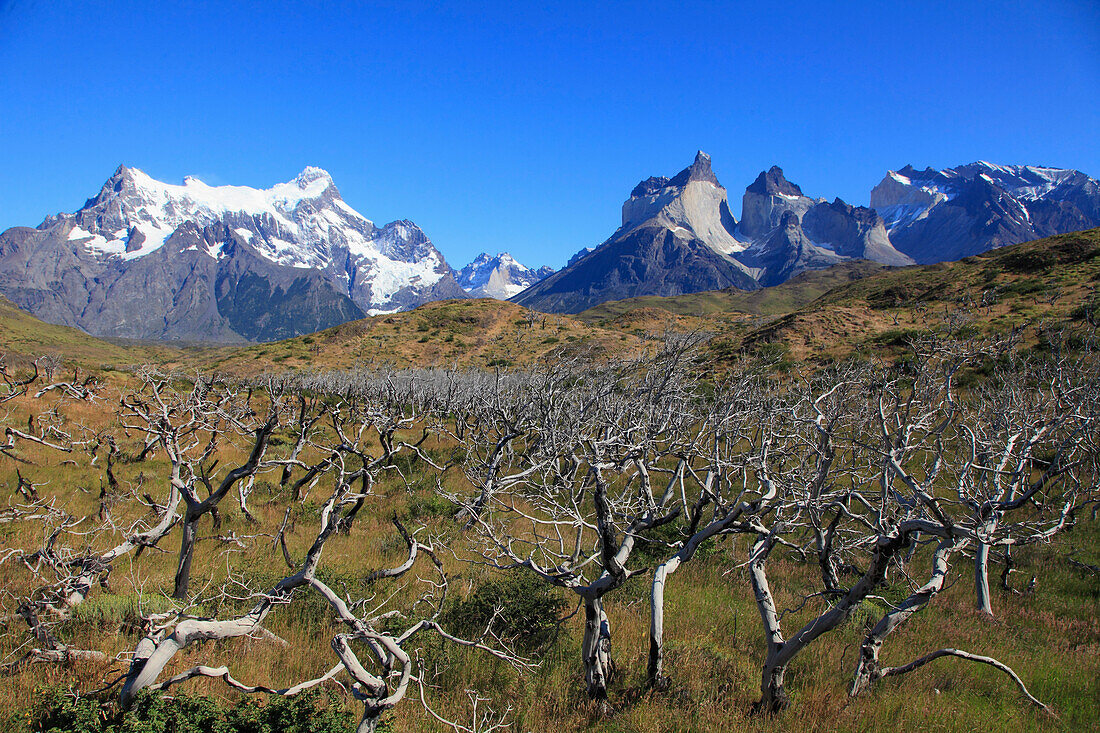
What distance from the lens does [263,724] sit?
353 cm

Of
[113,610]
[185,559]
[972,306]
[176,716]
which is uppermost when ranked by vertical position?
[972,306]

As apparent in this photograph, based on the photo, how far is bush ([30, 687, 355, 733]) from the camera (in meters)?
3.20

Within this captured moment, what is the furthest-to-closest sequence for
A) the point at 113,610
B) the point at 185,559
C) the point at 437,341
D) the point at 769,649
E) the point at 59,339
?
the point at 59,339 → the point at 437,341 → the point at 113,610 → the point at 185,559 → the point at 769,649

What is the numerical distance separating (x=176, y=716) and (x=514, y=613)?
3.60 meters

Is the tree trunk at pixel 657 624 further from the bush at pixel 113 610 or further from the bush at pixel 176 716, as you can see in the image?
the bush at pixel 113 610

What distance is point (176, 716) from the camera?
3.32m

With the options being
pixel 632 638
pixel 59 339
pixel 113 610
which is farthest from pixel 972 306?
pixel 59 339

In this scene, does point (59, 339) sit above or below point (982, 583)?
above

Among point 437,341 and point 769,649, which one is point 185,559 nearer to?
point 769,649

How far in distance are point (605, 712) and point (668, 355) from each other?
237 inches

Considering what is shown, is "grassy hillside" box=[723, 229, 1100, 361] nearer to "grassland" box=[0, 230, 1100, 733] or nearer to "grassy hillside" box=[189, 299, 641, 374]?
"grassy hillside" box=[189, 299, 641, 374]

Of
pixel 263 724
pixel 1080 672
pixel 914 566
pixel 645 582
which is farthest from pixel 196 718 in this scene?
pixel 914 566

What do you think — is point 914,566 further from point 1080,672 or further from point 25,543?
point 25,543

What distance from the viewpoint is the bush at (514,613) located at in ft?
19.7
